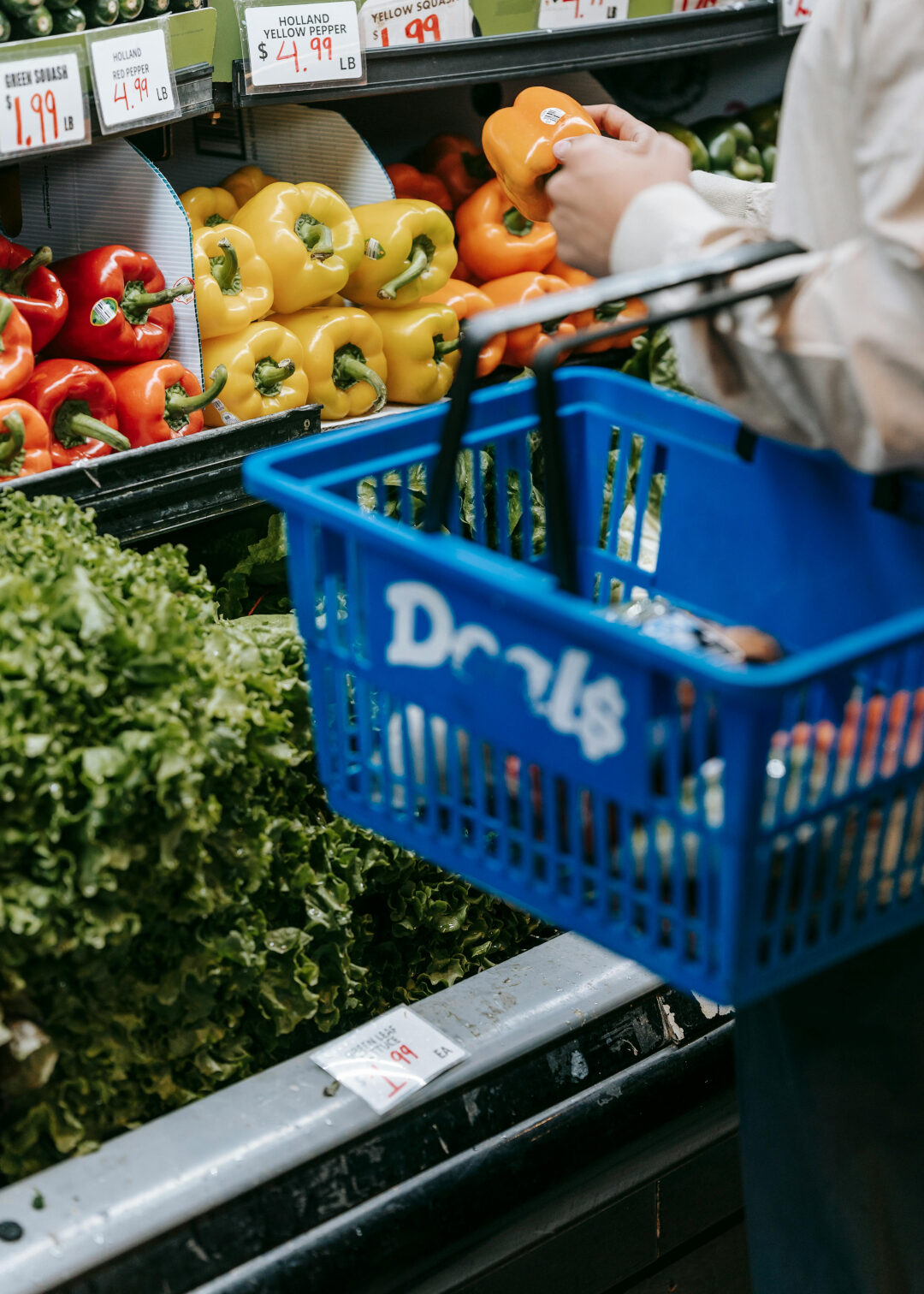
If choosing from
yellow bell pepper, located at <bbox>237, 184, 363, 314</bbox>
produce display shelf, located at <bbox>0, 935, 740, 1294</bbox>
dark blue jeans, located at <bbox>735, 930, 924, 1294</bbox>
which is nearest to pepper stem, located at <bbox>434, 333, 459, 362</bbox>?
yellow bell pepper, located at <bbox>237, 184, 363, 314</bbox>

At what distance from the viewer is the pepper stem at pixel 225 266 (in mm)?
2287

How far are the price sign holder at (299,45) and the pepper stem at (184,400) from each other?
43 centimetres

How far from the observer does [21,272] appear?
2.01 m

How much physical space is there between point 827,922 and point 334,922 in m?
0.89

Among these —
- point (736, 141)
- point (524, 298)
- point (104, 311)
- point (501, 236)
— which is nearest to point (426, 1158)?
point (104, 311)

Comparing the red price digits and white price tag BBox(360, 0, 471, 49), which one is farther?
white price tag BBox(360, 0, 471, 49)

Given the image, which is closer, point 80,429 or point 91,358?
point 80,429

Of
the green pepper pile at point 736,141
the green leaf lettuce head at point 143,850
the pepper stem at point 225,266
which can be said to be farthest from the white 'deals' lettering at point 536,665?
the green pepper pile at point 736,141

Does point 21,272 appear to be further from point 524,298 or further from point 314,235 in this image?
point 524,298

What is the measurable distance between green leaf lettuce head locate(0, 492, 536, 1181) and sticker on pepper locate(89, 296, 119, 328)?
1.70ft

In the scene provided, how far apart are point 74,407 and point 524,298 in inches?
42.5

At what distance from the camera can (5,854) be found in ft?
4.35

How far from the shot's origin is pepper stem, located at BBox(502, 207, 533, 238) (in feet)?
9.25

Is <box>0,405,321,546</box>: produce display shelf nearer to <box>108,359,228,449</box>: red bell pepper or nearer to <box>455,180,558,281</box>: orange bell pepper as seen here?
<box>108,359,228,449</box>: red bell pepper
